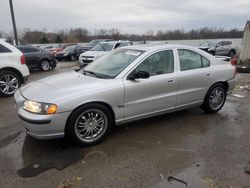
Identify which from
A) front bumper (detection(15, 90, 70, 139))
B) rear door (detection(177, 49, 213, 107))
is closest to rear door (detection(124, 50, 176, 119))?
rear door (detection(177, 49, 213, 107))

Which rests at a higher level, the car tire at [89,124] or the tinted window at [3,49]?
the tinted window at [3,49]

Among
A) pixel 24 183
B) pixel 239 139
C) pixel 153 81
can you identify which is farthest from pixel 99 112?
pixel 239 139

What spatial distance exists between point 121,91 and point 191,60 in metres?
1.87

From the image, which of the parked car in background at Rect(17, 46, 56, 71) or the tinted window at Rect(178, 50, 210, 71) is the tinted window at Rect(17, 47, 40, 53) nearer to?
the parked car in background at Rect(17, 46, 56, 71)

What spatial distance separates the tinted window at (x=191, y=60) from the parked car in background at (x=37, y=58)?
10.4 meters

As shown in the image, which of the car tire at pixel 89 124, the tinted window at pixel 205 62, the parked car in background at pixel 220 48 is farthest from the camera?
the parked car in background at pixel 220 48

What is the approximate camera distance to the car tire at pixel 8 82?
7671 mm

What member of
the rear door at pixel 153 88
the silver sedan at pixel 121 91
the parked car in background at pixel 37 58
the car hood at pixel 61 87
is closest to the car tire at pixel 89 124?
the silver sedan at pixel 121 91

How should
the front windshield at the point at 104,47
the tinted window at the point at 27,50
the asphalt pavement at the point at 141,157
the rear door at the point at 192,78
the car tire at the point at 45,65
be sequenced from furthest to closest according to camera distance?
the front windshield at the point at 104,47 < the car tire at the point at 45,65 < the tinted window at the point at 27,50 < the rear door at the point at 192,78 < the asphalt pavement at the point at 141,157

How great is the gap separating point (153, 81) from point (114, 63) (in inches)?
32.9

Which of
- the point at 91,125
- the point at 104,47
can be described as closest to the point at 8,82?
the point at 91,125

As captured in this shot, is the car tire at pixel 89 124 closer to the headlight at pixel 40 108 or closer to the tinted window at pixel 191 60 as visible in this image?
the headlight at pixel 40 108

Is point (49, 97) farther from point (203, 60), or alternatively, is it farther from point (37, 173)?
point (203, 60)

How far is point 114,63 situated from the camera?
194 inches
